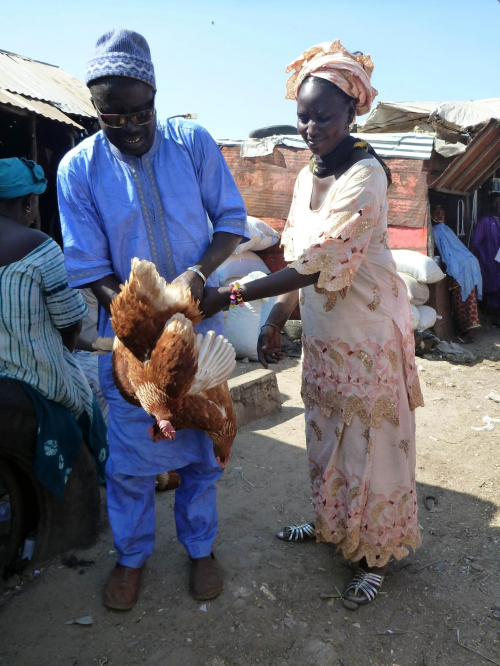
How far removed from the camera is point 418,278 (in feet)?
23.0

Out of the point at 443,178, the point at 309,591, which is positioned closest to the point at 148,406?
the point at 309,591

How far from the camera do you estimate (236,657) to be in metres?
2.05

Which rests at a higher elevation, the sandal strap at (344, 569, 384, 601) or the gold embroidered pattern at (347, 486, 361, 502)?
the gold embroidered pattern at (347, 486, 361, 502)

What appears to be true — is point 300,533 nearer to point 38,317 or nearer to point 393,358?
point 393,358

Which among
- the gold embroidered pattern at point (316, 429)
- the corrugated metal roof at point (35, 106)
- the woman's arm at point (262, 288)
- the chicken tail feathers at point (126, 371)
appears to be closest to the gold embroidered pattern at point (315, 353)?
the gold embroidered pattern at point (316, 429)

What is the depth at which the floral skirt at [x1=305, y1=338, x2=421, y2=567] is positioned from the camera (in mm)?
2285

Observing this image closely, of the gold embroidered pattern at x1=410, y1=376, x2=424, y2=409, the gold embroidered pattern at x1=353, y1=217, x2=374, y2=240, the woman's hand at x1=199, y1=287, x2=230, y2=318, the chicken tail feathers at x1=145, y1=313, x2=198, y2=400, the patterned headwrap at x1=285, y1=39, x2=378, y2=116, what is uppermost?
the patterned headwrap at x1=285, y1=39, x2=378, y2=116

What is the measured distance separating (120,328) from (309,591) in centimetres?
156

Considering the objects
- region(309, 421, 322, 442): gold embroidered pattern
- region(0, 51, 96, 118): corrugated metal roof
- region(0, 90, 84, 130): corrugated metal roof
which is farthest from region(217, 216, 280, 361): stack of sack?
region(309, 421, 322, 442): gold embroidered pattern

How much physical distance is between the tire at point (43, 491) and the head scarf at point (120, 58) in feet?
4.55

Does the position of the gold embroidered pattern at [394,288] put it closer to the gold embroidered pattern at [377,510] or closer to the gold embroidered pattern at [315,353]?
the gold embroidered pattern at [315,353]

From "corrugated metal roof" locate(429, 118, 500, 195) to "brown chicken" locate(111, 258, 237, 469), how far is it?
21.6ft

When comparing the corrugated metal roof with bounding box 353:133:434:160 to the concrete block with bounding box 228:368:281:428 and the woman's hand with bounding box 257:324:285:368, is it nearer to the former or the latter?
the concrete block with bounding box 228:368:281:428

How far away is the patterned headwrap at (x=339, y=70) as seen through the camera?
205 cm
